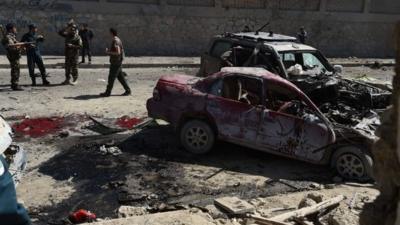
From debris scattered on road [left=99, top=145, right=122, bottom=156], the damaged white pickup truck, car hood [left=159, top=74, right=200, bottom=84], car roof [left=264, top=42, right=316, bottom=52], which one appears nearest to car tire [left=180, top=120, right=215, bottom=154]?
car hood [left=159, top=74, right=200, bottom=84]

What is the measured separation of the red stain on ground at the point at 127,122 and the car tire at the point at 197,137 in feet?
6.06

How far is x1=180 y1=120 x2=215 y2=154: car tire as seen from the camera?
8.56 metres

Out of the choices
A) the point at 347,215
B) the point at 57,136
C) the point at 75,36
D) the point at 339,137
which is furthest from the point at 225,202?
the point at 75,36

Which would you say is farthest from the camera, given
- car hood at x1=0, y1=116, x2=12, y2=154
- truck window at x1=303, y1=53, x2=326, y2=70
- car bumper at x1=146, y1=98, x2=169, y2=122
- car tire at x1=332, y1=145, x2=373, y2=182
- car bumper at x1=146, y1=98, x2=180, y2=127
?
truck window at x1=303, y1=53, x2=326, y2=70

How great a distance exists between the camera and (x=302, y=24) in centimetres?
2467

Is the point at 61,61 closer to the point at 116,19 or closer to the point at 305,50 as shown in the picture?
the point at 116,19

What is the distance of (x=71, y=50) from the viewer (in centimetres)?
1438

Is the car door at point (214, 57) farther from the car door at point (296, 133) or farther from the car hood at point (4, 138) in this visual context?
the car hood at point (4, 138)

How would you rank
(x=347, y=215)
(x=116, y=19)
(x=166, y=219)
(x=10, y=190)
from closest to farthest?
(x=10, y=190), (x=347, y=215), (x=166, y=219), (x=116, y=19)

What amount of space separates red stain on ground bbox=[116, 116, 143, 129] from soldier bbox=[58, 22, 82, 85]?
4.24 meters

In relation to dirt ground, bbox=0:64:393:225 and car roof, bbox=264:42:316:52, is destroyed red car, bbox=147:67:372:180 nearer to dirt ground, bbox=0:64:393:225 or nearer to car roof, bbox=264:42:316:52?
dirt ground, bbox=0:64:393:225

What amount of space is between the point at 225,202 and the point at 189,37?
54.6 ft

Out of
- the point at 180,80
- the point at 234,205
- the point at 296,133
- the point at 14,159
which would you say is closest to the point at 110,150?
the point at 180,80

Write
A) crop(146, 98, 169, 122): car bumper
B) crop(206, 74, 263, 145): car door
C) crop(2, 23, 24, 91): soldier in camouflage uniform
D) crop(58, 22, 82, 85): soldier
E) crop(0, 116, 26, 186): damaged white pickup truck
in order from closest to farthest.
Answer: crop(0, 116, 26, 186): damaged white pickup truck
crop(206, 74, 263, 145): car door
crop(146, 98, 169, 122): car bumper
crop(2, 23, 24, 91): soldier in camouflage uniform
crop(58, 22, 82, 85): soldier
